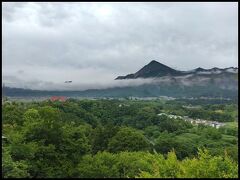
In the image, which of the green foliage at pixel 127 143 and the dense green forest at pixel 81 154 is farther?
the green foliage at pixel 127 143

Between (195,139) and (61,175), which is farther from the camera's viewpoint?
(195,139)

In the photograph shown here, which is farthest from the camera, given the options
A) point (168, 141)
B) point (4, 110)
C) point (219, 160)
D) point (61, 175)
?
point (168, 141)

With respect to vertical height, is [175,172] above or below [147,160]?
above

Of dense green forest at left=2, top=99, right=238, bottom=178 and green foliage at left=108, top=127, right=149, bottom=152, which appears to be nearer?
dense green forest at left=2, top=99, right=238, bottom=178

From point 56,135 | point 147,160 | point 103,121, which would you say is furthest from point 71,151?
point 103,121

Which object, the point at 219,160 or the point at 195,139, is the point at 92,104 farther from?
the point at 219,160

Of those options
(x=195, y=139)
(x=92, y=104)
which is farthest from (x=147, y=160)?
(x=92, y=104)

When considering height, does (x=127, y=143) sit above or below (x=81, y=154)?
A: below

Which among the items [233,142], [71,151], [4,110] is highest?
[4,110]

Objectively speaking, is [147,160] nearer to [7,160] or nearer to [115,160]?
[115,160]

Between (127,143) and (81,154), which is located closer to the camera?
(81,154)

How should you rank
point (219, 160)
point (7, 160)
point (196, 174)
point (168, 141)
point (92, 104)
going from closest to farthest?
point (196, 174) → point (219, 160) → point (7, 160) → point (168, 141) → point (92, 104)
